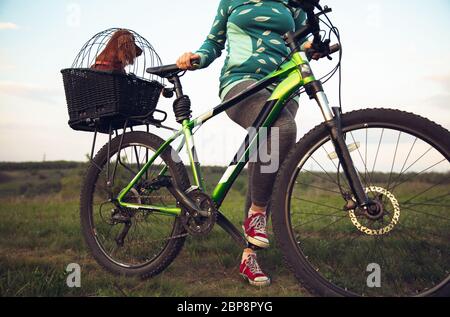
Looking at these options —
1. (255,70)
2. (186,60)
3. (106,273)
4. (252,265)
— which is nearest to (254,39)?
(255,70)

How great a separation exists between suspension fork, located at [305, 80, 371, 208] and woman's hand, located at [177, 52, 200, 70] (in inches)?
40.3

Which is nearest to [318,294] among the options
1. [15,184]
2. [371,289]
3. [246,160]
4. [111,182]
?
[371,289]

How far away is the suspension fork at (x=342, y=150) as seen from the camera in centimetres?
209

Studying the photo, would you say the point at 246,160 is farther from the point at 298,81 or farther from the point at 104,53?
the point at 104,53

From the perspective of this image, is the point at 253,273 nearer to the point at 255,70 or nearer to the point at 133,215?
the point at 133,215

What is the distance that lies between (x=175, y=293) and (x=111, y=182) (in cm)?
112

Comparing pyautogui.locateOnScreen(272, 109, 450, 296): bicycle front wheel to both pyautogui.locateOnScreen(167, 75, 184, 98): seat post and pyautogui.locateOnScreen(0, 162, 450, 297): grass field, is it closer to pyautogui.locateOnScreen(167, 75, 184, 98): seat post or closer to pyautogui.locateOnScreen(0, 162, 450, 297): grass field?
pyautogui.locateOnScreen(0, 162, 450, 297): grass field

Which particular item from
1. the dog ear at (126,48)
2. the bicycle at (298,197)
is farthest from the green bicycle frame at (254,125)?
the dog ear at (126,48)

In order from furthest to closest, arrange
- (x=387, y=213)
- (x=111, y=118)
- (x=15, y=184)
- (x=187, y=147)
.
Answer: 1. (x=15, y=184)
2. (x=111, y=118)
3. (x=187, y=147)
4. (x=387, y=213)

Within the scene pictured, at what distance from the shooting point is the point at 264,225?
8.70 ft

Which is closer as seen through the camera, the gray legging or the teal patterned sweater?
the gray legging

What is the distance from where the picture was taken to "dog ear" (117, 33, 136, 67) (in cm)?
310

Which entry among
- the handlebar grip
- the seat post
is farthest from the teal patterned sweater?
the handlebar grip

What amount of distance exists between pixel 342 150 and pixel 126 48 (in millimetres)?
1929
